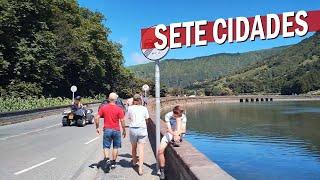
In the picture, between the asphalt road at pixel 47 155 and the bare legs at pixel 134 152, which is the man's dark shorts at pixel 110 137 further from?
the asphalt road at pixel 47 155

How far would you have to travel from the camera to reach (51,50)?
55250 millimetres

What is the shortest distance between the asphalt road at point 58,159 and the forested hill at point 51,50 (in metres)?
30.7

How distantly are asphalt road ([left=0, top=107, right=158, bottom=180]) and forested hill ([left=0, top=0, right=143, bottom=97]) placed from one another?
30711mm

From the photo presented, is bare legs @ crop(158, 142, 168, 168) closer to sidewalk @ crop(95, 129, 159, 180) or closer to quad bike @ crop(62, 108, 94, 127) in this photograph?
sidewalk @ crop(95, 129, 159, 180)

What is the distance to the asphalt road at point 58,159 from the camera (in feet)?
38.3

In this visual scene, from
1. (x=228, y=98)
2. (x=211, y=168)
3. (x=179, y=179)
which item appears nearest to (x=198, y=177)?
(x=211, y=168)

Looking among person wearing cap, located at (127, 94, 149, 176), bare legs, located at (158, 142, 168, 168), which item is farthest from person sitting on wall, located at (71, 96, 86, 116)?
bare legs, located at (158, 142, 168, 168)

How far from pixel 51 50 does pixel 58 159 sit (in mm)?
42283

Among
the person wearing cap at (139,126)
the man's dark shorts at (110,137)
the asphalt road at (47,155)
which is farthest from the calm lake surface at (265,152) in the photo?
the person wearing cap at (139,126)

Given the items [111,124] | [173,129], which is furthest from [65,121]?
[173,129]

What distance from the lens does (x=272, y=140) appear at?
132 feet

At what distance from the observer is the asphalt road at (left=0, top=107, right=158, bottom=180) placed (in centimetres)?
1166

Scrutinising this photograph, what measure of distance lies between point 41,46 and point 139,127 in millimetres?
43764

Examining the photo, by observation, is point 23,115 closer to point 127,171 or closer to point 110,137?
point 110,137
